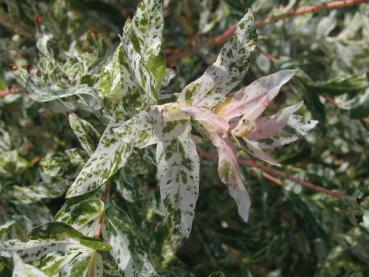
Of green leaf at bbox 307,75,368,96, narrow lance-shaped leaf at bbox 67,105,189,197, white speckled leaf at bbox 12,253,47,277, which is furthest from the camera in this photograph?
green leaf at bbox 307,75,368,96

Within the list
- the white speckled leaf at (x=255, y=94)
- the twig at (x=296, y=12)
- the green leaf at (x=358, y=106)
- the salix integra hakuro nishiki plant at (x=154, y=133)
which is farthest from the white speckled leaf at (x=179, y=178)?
the green leaf at (x=358, y=106)

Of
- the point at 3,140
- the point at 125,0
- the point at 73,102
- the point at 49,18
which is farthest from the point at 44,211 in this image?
the point at 125,0

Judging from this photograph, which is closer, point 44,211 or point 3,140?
point 44,211

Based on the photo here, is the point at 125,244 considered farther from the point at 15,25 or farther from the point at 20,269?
the point at 15,25

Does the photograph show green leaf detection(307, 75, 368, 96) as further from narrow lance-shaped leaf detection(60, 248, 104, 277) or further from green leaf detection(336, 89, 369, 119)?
narrow lance-shaped leaf detection(60, 248, 104, 277)

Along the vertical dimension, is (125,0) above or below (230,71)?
below

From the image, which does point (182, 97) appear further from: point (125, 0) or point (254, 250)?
point (125, 0)

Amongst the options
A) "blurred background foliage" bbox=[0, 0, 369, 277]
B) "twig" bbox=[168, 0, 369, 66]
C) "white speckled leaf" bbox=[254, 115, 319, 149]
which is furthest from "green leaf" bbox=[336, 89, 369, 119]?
"white speckled leaf" bbox=[254, 115, 319, 149]
